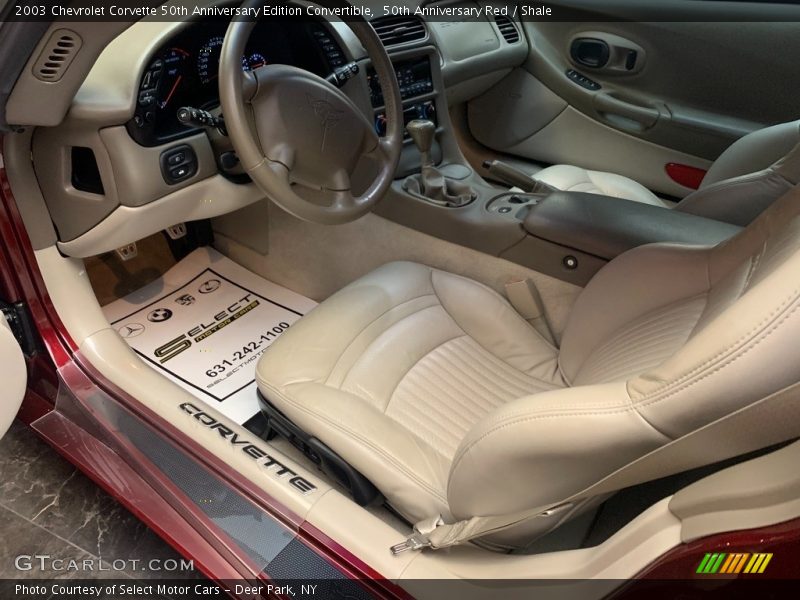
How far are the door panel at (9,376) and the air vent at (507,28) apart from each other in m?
1.66

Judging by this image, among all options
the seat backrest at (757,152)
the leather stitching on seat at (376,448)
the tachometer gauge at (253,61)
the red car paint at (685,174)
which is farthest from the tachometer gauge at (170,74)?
the red car paint at (685,174)

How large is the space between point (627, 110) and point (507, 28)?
1.55 ft

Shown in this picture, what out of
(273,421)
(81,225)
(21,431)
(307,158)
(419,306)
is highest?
(307,158)

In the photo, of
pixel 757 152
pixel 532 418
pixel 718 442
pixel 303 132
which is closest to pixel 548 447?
pixel 532 418

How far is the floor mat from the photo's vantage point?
1.42 metres

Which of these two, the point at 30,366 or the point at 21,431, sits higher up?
the point at 30,366

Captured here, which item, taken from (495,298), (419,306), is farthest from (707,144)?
(419,306)

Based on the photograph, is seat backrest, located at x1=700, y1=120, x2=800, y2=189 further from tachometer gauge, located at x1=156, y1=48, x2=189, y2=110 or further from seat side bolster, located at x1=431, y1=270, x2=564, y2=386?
tachometer gauge, located at x1=156, y1=48, x2=189, y2=110

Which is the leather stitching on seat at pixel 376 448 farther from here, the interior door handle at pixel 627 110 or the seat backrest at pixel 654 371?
the interior door handle at pixel 627 110

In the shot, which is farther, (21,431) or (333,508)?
(21,431)

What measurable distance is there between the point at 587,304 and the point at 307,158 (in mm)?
554

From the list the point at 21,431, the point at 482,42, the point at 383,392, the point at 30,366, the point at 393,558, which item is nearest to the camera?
the point at 393,558

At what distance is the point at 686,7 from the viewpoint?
5.61 feet

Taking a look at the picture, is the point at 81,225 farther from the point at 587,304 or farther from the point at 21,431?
the point at 587,304
